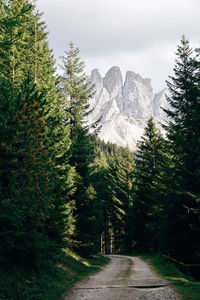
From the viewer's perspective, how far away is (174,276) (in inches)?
618

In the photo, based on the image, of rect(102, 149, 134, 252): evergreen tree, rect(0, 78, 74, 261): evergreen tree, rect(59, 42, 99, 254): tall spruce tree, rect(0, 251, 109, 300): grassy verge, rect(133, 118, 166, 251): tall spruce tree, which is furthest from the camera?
rect(102, 149, 134, 252): evergreen tree

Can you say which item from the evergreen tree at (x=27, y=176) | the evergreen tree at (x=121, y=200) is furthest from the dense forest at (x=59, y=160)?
the evergreen tree at (x=121, y=200)

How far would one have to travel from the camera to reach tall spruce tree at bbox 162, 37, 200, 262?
53.9 feet

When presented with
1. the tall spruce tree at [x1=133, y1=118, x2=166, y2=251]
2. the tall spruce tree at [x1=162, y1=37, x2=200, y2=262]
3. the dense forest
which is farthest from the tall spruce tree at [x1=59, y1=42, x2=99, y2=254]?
the tall spruce tree at [x1=133, y1=118, x2=166, y2=251]

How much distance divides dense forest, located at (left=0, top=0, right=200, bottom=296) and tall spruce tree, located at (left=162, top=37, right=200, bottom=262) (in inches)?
2.8

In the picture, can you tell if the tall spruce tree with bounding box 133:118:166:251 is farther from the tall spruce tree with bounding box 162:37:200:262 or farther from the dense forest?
the tall spruce tree with bounding box 162:37:200:262

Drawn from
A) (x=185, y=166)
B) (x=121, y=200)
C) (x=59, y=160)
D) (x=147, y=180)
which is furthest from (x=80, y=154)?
(x=121, y=200)

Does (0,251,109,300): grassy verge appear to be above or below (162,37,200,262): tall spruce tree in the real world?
below

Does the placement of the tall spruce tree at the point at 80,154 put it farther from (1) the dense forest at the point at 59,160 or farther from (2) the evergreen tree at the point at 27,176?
(2) the evergreen tree at the point at 27,176

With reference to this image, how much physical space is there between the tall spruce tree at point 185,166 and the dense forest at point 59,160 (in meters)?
0.07

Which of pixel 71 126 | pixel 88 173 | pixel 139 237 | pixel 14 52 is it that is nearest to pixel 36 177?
pixel 14 52

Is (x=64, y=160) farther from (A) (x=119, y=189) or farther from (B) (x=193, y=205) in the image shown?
(A) (x=119, y=189)

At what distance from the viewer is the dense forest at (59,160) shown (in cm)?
980

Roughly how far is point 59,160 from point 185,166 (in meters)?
9.11
